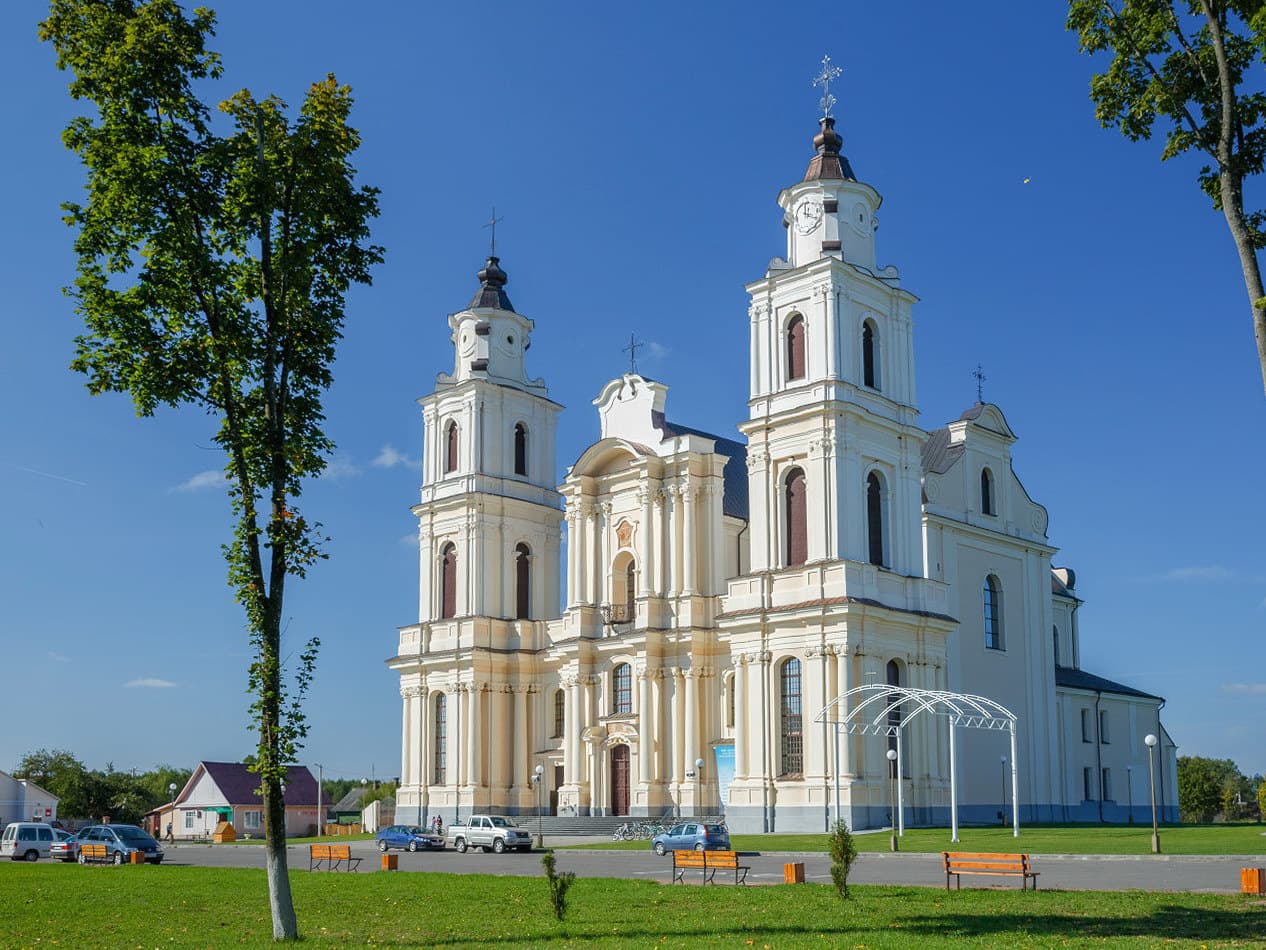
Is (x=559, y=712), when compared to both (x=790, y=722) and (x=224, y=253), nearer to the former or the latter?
Result: (x=790, y=722)

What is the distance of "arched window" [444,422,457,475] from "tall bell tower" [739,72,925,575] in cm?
1721

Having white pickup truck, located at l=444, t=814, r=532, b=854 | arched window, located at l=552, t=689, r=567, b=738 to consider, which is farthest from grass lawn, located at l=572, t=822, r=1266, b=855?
arched window, located at l=552, t=689, r=567, b=738

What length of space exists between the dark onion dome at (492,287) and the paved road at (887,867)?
27.5 meters

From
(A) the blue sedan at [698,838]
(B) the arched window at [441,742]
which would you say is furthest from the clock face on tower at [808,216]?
(B) the arched window at [441,742]

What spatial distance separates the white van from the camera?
45250 millimetres

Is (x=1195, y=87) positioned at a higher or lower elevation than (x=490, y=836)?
higher

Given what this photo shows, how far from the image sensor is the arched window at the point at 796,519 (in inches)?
1889

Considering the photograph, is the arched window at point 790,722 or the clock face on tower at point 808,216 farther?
the clock face on tower at point 808,216

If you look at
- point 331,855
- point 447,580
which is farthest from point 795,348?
point 331,855

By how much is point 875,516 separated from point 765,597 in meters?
4.84

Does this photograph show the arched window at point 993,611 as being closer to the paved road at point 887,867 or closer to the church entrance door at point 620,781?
the church entrance door at point 620,781

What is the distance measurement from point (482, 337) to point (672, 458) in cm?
1269

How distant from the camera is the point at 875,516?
160ft

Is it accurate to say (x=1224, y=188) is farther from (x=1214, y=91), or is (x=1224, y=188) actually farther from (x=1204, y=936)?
(x=1204, y=936)
